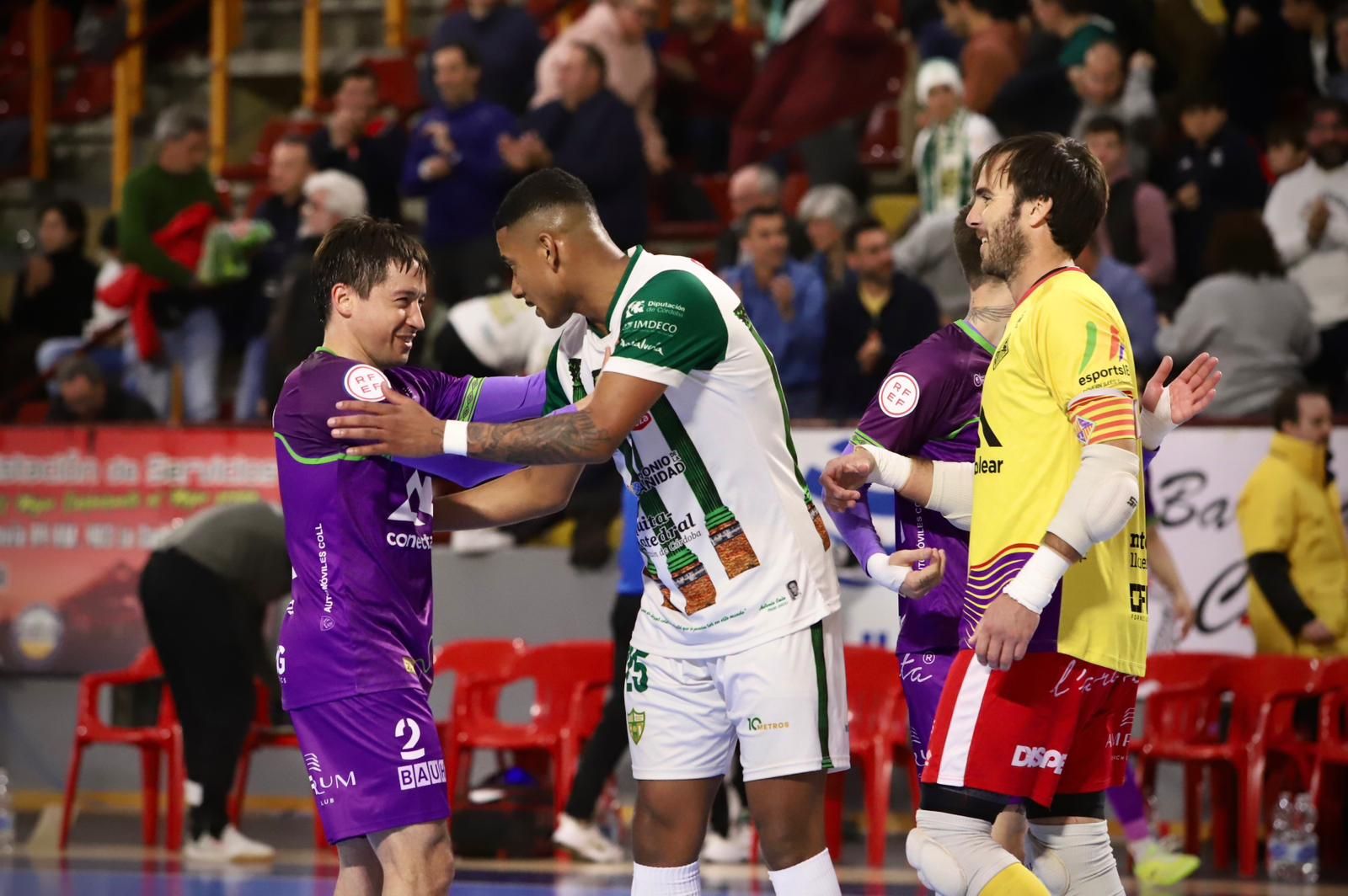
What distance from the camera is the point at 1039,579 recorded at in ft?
13.4

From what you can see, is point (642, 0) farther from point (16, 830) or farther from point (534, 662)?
point (16, 830)

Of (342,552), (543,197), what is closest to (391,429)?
(342,552)

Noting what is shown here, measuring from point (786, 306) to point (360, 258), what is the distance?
20.0 ft

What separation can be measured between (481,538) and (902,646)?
569 centimetres

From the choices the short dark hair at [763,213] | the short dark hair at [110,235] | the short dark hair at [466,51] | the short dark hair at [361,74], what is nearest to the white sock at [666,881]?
the short dark hair at [763,213]

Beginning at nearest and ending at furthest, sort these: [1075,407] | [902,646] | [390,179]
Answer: [1075,407], [902,646], [390,179]

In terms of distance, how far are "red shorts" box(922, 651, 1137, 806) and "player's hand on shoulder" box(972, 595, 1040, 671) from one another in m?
0.12

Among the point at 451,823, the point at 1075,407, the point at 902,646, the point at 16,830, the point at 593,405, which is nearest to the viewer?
the point at 1075,407

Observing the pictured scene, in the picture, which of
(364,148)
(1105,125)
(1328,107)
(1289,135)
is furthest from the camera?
(364,148)

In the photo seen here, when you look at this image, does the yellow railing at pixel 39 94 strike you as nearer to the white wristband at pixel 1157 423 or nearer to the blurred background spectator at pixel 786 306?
the blurred background spectator at pixel 786 306

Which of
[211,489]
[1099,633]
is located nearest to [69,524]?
[211,489]

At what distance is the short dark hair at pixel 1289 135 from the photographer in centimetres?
1098

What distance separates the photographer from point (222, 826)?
30.3 feet

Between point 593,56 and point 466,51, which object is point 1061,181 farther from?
point 466,51
